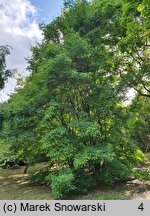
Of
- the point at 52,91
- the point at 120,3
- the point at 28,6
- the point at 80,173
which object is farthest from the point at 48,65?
the point at 120,3

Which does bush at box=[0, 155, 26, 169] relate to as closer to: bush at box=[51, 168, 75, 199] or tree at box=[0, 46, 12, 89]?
tree at box=[0, 46, 12, 89]

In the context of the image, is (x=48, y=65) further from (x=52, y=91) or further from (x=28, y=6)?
(x=28, y=6)

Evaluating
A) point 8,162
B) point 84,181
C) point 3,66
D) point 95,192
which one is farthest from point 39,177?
point 8,162

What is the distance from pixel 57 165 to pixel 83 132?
2.36m

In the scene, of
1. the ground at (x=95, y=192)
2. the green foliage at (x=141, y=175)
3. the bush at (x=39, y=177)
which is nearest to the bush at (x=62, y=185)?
the ground at (x=95, y=192)

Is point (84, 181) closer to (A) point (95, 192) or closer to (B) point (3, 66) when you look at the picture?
(A) point (95, 192)

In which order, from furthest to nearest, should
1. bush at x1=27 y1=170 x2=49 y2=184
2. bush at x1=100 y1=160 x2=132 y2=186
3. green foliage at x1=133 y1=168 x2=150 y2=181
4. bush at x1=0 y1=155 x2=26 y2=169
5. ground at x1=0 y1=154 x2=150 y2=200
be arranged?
bush at x1=0 y1=155 x2=26 y2=169 < bush at x1=27 y1=170 x2=49 y2=184 < green foliage at x1=133 y1=168 x2=150 y2=181 < bush at x1=100 y1=160 x2=132 y2=186 < ground at x1=0 y1=154 x2=150 y2=200

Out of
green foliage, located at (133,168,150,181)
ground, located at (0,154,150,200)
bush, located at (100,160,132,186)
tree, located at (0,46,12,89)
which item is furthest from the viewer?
tree, located at (0,46,12,89)

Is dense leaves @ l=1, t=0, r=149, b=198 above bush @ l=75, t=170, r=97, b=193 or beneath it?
above

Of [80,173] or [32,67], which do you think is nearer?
[80,173]

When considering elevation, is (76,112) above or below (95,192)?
above

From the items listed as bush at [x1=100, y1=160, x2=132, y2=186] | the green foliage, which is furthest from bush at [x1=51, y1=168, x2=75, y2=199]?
→ the green foliage

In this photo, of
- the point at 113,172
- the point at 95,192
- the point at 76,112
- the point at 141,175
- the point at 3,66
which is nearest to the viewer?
the point at 95,192

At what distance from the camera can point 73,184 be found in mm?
8328
